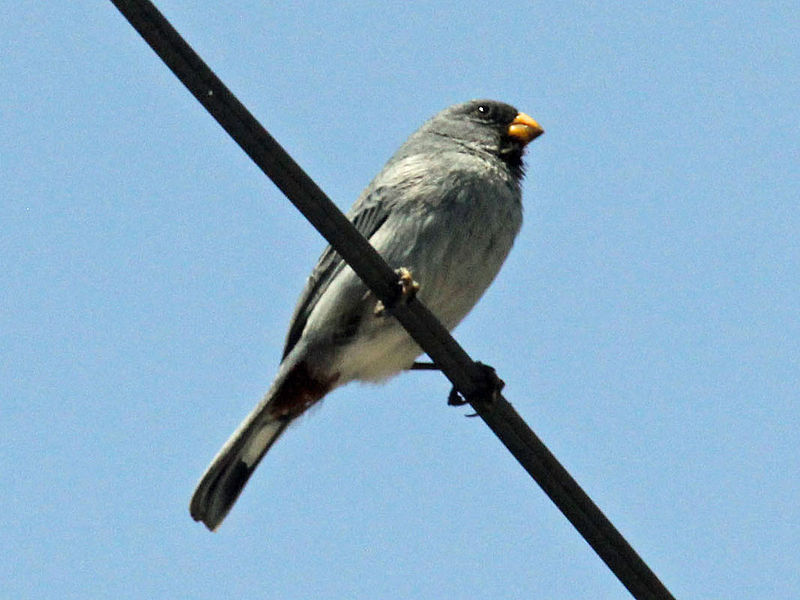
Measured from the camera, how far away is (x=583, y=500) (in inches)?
180

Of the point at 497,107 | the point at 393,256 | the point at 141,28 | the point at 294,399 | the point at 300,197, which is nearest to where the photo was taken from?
the point at 141,28

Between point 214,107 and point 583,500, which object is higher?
point 214,107

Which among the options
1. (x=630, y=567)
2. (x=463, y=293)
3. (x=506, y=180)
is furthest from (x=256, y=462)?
(x=630, y=567)

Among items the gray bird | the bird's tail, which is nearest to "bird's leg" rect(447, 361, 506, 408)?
the gray bird

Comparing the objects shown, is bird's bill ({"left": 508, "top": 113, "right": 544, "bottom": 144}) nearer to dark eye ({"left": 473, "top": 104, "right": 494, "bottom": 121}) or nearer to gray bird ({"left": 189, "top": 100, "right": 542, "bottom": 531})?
dark eye ({"left": 473, "top": 104, "right": 494, "bottom": 121})

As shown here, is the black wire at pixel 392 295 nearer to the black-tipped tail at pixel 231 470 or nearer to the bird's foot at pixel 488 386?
the bird's foot at pixel 488 386

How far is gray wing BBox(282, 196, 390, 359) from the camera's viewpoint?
691cm

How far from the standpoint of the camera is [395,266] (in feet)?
21.5

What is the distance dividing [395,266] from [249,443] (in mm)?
1561

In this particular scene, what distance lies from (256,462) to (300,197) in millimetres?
3365

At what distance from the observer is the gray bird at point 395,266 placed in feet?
21.8

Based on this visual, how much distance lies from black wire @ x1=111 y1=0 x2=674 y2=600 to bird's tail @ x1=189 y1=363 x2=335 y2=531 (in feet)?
7.11

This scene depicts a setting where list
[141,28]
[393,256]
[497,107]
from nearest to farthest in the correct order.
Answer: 1. [141,28]
2. [393,256]
3. [497,107]

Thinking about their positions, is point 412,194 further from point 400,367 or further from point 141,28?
point 141,28
